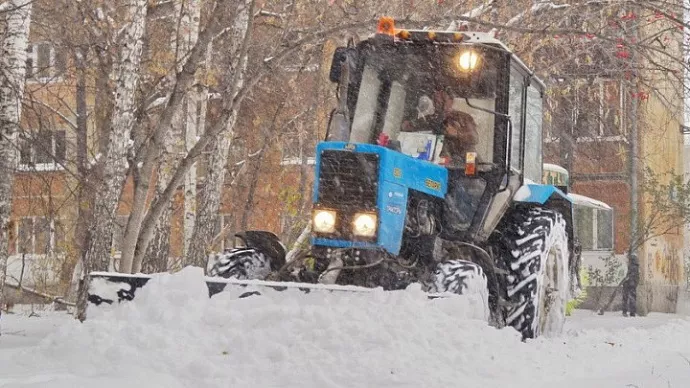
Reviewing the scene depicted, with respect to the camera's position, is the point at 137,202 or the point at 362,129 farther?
the point at 137,202

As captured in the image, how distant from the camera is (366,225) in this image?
8.74 metres

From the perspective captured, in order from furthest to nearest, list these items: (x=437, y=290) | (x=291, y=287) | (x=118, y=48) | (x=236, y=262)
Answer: (x=118, y=48) → (x=236, y=262) → (x=437, y=290) → (x=291, y=287)

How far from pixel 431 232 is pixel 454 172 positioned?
1.82 feet

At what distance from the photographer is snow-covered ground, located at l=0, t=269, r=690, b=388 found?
657 cm

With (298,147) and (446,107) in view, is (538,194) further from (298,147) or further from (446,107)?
(298,147)

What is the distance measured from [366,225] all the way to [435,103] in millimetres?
1352

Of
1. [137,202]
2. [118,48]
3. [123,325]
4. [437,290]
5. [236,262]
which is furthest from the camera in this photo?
[118,48]

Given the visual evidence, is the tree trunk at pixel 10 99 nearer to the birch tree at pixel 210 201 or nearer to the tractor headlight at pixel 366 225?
the tractor headlight at pixel 366 225

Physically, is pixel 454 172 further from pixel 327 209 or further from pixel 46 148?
pixel 46 148

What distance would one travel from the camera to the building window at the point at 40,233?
1201cm


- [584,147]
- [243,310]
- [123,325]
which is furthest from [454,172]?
[584,147]

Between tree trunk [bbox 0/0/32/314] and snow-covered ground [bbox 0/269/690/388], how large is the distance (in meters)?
2.11

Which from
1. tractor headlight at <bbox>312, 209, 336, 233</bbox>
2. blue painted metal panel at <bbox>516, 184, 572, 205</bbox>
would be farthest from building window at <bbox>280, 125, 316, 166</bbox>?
tractor headlight at <bbox>312, 209, 336, 233</bbox>

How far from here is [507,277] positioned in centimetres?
968
